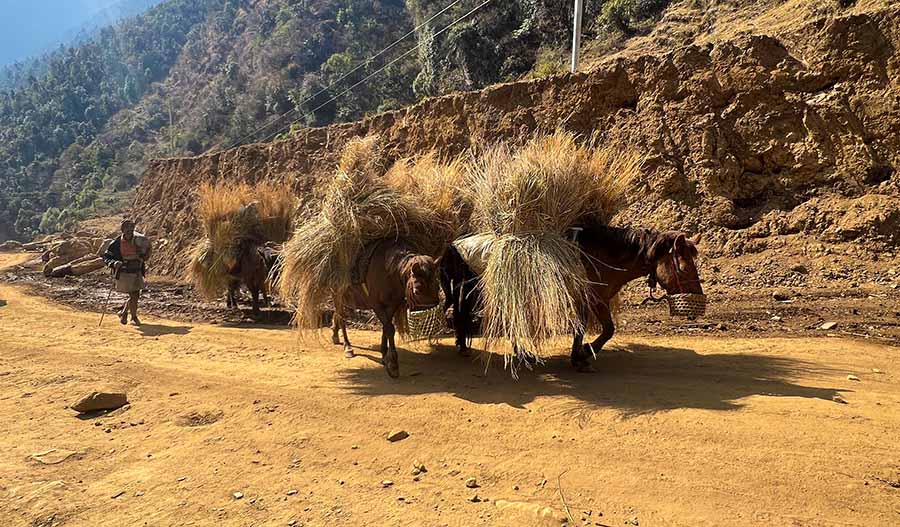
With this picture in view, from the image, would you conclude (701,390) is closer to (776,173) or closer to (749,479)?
(749,479)

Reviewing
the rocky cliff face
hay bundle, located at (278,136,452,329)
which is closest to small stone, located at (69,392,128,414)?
hay bundle, located at (278,136,452,329)

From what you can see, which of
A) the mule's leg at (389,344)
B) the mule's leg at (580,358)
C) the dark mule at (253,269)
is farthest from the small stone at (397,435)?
the dark mule at (253,269)

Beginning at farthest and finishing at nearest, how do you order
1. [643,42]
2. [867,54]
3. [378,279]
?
[643,42], [867,54], [378,279]

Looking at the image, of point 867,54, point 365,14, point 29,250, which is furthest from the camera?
point 365,14

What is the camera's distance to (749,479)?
2.69 metres

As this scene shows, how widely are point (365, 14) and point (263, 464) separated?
51563mm

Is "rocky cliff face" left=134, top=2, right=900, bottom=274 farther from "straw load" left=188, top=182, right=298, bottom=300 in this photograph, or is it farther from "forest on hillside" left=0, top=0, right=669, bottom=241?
"forest on hillside" left=0, top=0, right=669, bottom=241

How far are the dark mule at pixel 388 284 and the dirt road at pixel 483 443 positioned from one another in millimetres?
507

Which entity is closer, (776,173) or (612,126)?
(776,173)

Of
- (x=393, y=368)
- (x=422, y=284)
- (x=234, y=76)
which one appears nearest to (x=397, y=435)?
(x=422, y=284)

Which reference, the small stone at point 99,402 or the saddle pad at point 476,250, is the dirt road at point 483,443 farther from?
the saddle pad at point 476,250

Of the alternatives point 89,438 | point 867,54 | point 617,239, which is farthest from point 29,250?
point 867,54

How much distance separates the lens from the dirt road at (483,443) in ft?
8.69

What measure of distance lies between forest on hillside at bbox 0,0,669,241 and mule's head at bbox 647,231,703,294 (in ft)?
42.2
